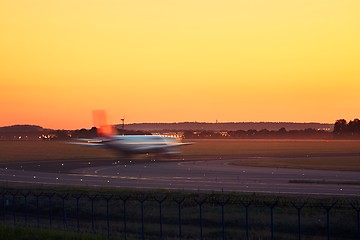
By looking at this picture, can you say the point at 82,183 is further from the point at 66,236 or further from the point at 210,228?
the point at 66,236

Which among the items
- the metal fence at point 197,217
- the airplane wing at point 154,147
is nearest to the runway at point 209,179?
the metal fence at point 197,217

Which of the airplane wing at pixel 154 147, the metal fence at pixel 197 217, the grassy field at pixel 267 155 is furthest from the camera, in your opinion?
the airplane wing at pixel 154 147

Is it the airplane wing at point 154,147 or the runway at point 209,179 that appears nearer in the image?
the runway at point 209,179

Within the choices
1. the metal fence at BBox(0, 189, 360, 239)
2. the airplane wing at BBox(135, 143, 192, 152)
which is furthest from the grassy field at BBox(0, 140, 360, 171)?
the metal fence at BBox(0, 189, 360, 239)

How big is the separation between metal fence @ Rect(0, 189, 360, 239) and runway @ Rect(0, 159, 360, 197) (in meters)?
5.94

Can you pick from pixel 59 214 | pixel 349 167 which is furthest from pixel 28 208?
pixel 349 167

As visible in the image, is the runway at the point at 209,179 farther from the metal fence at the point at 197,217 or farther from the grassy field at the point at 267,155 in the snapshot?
the grassy field at the point at 267,155

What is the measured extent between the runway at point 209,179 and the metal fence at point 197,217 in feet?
19.5

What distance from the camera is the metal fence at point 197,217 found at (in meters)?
30.0

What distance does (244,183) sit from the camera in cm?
5250

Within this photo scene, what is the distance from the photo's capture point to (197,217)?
3509 cm

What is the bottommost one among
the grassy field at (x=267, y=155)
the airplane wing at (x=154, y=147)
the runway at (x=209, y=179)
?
the runway at (x=209, y=179)

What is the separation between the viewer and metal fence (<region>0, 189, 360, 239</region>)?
30031 mm

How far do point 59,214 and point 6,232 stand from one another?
1273cm
